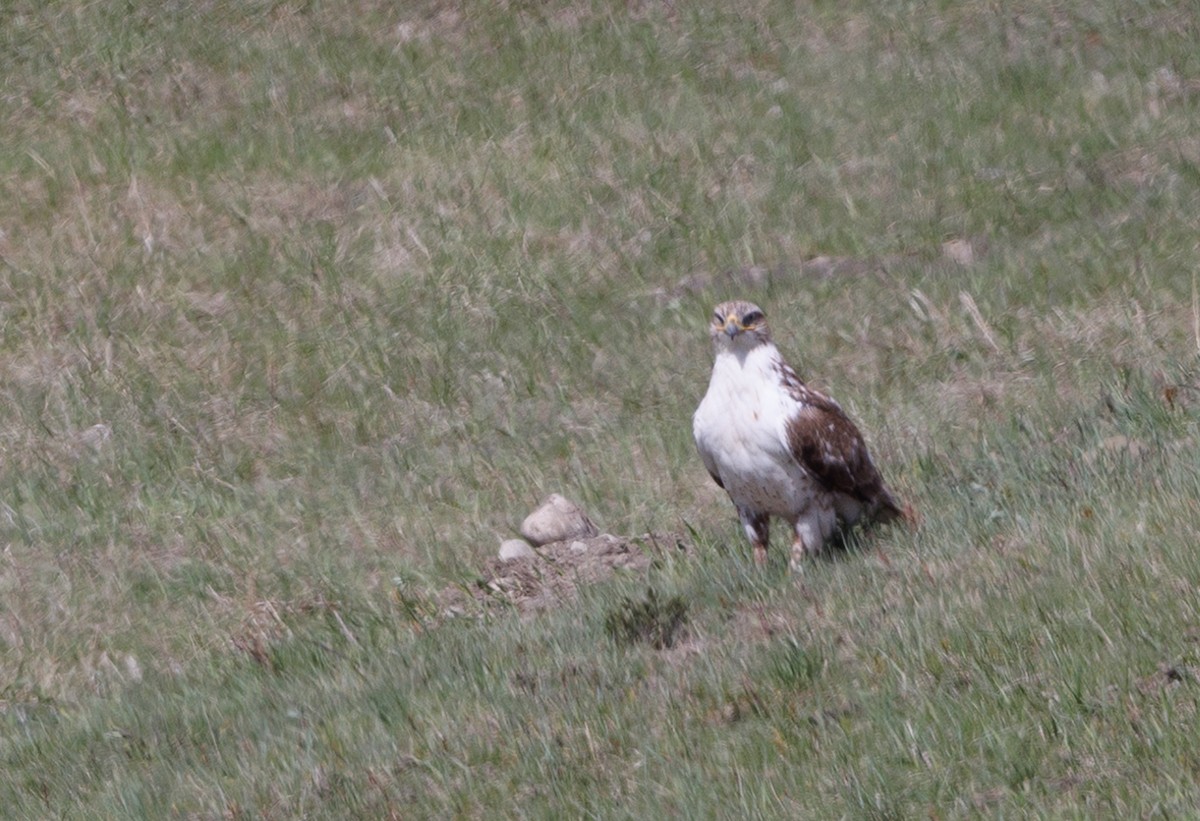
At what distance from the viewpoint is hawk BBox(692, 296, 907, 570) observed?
789 centimetres

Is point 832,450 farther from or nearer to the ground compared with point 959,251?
farther from the ground

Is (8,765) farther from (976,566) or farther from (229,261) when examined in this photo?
(229,261)

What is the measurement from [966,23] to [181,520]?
9756mm

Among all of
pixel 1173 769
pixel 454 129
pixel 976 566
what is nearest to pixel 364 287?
pixel 454 129

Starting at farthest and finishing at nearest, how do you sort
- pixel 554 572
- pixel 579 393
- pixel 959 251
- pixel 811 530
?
pixel 959 251, pixel 579 393, pixel 554 572, pixel 811 530

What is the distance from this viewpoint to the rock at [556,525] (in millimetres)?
10117

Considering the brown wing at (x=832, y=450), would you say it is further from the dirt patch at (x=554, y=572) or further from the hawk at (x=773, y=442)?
the dirt patch at (x=554, y=572)

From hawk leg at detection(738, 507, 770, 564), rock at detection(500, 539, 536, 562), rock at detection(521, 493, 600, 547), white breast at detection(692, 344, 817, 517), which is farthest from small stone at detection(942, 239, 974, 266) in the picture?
white breast at detection(692, 344, 817, 517)

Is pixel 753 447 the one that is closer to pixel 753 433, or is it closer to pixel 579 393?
pixel 753 433

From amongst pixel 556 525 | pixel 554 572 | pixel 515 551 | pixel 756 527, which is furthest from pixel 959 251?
pixel 756 527

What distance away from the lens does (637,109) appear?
16609 mm

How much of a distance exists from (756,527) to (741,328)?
1022 mm

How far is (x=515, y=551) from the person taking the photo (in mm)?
9898

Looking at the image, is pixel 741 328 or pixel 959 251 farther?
pixel 959 251
